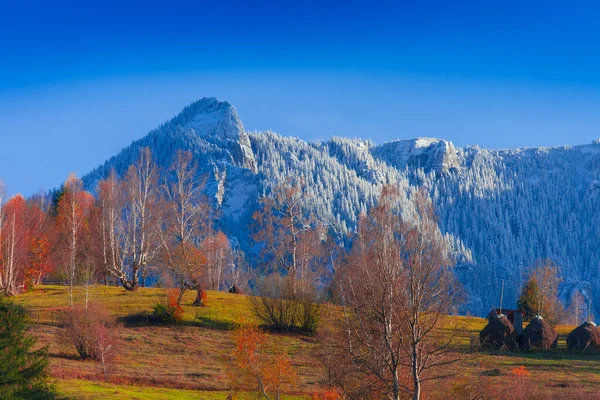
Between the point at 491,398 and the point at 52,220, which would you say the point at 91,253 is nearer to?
the point at 52,220

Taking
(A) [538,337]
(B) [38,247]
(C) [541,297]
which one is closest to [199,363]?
(A) [538,337]

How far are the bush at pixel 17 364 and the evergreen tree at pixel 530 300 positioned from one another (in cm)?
6105

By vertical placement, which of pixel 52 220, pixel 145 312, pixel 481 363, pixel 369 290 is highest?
pixel 52 220

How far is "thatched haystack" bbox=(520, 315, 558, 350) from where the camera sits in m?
50.3

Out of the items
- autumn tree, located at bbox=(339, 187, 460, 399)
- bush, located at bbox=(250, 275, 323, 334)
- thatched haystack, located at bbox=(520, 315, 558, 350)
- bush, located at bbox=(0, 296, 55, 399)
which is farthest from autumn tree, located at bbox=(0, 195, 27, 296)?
thatched haystack, located at bbox=(520, 315, 558, 350)

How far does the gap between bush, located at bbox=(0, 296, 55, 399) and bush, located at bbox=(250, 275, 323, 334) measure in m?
28.3

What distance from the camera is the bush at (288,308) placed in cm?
5175

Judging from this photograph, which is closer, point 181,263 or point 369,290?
point 369,290

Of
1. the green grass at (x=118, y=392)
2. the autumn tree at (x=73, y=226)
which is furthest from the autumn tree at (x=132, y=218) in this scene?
the green grass at (x=118, y=392)

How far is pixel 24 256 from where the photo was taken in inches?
2319

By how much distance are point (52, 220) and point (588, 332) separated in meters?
67.6

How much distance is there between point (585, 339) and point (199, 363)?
118ft

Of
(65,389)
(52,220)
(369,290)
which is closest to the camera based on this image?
(369,290)

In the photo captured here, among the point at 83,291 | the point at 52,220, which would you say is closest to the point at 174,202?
the point at 83,291
